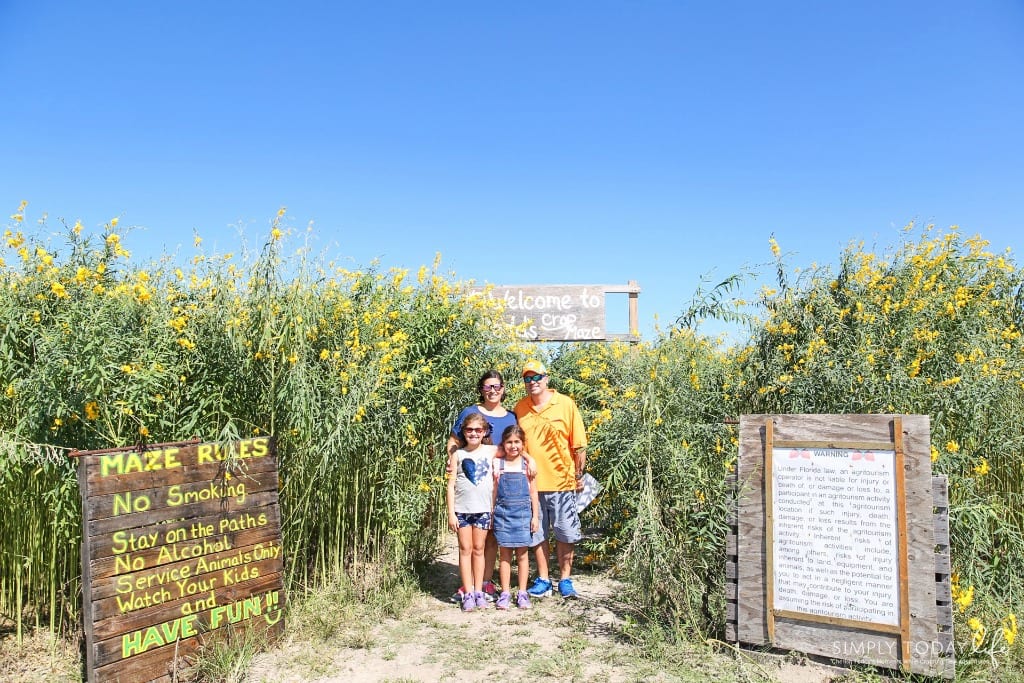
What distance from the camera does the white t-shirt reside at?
4.53 metres

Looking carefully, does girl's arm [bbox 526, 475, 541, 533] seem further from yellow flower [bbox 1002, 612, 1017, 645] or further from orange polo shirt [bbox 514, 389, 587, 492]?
yellow flower [bbox 1002, 612, 1017, 645]

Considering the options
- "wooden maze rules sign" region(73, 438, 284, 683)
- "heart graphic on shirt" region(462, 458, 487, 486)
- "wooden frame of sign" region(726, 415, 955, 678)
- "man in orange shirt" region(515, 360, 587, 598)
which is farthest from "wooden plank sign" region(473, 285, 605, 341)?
"wooden maze rules sign" region(73, 438, 284, 683)

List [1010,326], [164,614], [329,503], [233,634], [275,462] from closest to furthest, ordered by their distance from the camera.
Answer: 1. [164,614]
2. [233,634]
3. [275,462]
4. [329,503]
5. [1010,326]

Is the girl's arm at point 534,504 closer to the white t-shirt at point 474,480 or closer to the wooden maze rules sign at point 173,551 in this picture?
the white t-shirt at point 474,480

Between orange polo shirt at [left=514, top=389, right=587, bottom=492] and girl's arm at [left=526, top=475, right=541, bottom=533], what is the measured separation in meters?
0.07

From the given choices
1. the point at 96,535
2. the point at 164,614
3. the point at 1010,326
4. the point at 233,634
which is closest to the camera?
the point at 96,535

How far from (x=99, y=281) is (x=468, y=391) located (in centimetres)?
267

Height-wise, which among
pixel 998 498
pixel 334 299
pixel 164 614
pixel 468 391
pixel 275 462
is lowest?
pixel 164 614

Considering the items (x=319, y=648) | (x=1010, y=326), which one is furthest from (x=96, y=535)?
(x=1010, y=326)

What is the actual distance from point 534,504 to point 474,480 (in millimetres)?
432

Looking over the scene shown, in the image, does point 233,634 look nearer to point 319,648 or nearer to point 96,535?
point 319,648

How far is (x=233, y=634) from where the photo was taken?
3596mm

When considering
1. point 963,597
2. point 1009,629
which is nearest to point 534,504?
point 963,597

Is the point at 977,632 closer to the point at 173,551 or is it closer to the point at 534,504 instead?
the point at 534,504
